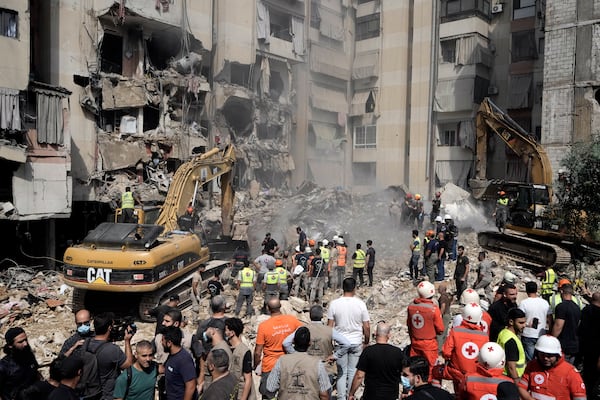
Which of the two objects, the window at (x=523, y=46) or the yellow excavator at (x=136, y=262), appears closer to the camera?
the yellow excavator at (x=136, y=262)

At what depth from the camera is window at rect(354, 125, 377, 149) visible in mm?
34219

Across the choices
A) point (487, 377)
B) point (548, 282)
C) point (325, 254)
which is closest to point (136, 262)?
point (325, 254)

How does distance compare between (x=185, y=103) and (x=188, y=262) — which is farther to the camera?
(x=185, y=103)

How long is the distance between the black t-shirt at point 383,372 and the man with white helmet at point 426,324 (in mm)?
1273

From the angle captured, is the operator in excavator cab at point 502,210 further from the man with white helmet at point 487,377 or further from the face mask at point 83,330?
the face mask at point 83,330

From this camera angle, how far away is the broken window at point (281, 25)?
98.8ft

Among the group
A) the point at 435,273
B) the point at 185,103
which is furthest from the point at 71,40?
the point at 435,273

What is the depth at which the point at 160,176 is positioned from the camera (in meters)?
22.4

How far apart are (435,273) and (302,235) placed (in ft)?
14.8

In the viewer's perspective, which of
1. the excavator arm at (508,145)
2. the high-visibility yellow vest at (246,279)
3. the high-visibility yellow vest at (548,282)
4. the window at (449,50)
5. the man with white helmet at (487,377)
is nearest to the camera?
the man with white helmet at (487,377)

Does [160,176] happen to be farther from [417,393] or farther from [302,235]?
[417,393]

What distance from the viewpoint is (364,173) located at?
1383 inches

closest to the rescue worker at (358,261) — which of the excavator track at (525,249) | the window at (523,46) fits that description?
the excavator track at (525,249)

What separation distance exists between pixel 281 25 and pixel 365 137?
380 inches
